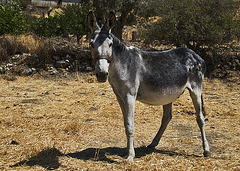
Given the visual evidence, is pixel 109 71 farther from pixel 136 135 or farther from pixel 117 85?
pixel 136 135

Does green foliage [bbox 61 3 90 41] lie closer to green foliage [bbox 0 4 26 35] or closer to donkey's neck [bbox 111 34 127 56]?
green foliage [bbox 0 4 26 35]

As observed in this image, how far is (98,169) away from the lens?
3449 mm

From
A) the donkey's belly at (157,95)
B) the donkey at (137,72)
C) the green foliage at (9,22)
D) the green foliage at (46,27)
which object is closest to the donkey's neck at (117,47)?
the donkey at (137,72)

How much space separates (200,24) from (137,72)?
839 cm

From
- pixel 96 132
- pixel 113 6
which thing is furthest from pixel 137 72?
pixel 113 6

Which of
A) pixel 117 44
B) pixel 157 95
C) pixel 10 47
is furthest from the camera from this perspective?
pixel 10 47

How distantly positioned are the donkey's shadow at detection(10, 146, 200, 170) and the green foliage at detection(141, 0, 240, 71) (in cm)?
776

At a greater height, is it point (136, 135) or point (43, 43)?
point (43, 43)

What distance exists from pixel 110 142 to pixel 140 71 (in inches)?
66.0

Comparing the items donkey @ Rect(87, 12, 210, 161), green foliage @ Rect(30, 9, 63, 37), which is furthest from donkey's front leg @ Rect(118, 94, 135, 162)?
green foliage @ Rect(30, 9, 63, 37)

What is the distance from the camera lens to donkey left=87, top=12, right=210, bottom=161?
335cm

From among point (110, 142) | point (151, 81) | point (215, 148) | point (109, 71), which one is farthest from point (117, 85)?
point (215, 148)

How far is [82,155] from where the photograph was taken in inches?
158

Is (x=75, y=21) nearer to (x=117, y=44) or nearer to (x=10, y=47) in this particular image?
(x=10, y=47)
